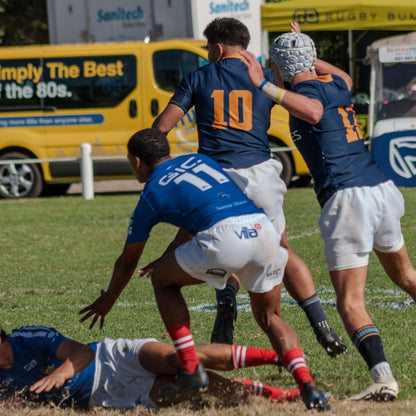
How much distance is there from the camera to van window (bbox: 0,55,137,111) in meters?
16.7

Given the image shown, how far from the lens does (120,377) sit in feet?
16.7

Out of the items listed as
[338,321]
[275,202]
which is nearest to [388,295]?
[338,321]

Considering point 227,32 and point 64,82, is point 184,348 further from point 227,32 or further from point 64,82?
point 64,82

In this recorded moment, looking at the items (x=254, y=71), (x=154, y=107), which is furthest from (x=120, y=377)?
(x=154, y=107)

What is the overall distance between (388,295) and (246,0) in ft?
37.4

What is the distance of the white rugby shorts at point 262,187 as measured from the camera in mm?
6055

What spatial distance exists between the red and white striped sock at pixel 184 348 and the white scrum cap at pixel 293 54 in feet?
5.21

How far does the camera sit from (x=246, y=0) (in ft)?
59.5

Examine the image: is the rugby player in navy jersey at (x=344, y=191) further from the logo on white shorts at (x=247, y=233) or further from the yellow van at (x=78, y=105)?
the yellow van at (x=78, y=105)

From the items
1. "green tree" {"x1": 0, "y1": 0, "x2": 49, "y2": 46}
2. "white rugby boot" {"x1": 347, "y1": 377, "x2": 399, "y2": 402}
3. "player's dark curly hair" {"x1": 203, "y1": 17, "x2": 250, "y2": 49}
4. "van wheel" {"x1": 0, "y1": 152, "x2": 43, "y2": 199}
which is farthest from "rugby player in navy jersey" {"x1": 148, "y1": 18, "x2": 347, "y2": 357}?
"green tree" {"x1": 0, "y1": 0, "x2": 49, "y2": 46}

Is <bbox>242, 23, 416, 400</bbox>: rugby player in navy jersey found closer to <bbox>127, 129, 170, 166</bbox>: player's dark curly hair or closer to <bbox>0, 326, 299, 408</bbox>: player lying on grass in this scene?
<bbox>0, 326, 299, 408</bbox>: player lying on grass

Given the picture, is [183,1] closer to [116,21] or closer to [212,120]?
[116,21]

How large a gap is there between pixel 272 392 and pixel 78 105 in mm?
12375

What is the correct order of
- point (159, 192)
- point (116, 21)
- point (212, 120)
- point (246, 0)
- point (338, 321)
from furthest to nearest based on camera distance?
1. point (116, 21)
2. point (246, 0)
3. point (338, 321)
4. point (212, 120)
5. point (159, 192)
